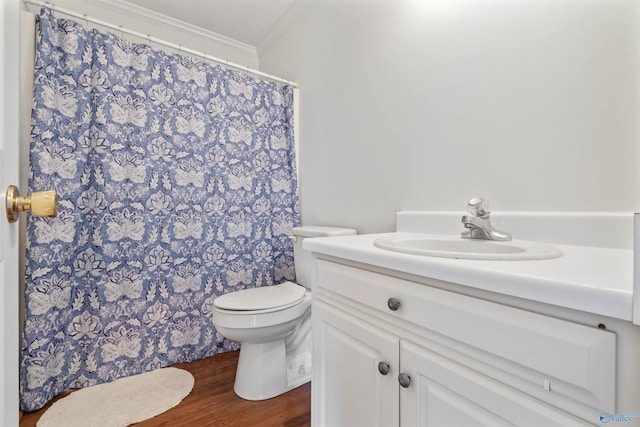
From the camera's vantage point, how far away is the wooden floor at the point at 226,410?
1.26m

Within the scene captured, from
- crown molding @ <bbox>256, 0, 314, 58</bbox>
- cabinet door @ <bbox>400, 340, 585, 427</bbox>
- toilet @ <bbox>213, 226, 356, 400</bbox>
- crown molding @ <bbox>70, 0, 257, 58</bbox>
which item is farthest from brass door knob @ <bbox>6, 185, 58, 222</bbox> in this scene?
crown molding @ <bbox>70, 0, 257, 58</bbox>

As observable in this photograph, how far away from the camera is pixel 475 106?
108 centimetres

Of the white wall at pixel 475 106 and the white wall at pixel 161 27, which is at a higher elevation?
the white wall at pixel 161 27

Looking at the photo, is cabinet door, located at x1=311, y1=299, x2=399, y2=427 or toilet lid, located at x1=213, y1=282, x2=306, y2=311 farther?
toilet lid, located at x1=213, y1=282, x2=306, y2=311

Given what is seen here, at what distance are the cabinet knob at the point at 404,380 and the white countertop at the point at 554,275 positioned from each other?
0.25m

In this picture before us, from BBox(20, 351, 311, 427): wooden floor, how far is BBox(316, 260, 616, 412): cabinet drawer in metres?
0.95

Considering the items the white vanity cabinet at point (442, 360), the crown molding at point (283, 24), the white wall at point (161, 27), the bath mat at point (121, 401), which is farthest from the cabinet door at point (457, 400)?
the white wall at point (161, 27)

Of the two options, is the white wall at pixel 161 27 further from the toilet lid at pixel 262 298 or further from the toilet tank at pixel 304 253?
the toilet lid at pixel 262 298

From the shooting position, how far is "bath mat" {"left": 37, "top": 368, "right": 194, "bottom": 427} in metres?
1.27

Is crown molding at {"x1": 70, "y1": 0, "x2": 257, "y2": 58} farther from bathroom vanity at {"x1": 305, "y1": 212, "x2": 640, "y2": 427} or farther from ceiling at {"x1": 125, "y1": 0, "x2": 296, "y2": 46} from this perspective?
bathroom vanity at {"x1": 305, "y1": 212, "x2": 640, "y2": 427}

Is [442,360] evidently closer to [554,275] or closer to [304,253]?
[554,275]

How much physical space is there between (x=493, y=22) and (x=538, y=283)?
3.26 ft

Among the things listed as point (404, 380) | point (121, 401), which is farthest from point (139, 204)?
point (404, 380)

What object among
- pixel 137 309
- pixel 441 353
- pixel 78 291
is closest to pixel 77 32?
pixel 78 291
